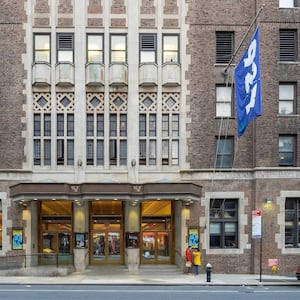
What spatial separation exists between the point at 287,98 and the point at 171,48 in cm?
786

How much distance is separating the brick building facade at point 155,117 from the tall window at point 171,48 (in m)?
0.06

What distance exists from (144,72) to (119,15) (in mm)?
3933

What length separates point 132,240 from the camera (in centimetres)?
2833

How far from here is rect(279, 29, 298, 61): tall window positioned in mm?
28828

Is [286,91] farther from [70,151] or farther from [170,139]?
[70,151]

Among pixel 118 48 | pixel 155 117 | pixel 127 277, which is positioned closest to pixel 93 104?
pixel 118 48

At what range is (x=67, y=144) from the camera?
93.5ft

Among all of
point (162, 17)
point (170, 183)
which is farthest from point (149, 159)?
point (162, 17)

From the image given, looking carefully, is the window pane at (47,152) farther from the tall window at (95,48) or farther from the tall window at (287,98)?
the tall window at (287,98)

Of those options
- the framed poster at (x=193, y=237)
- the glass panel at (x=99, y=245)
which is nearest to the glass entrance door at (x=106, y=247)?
the glass panel at (x=99, y=245)

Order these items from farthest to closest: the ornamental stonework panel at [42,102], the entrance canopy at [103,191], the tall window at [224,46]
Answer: the tall window at [224,46], the ornamental stonework panel at [42,102], the entrance canopy at [103,191]

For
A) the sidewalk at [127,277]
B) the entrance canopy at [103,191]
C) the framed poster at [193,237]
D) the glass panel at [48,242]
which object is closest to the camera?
the sidewalk at [127,277]

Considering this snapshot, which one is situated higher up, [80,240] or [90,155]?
[90,155]

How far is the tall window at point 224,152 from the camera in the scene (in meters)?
28.7
